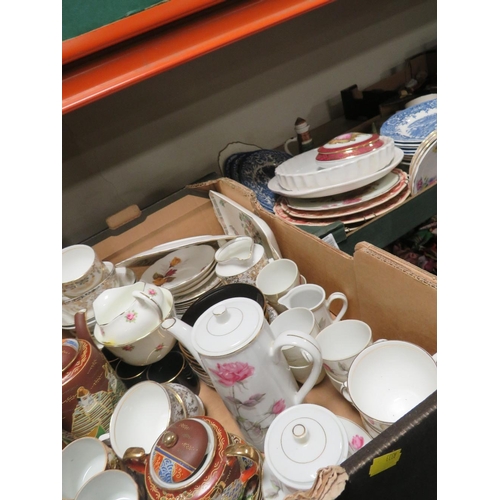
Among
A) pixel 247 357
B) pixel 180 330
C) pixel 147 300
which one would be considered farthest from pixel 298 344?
pixel 147 300

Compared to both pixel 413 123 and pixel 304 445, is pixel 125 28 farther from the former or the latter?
pixel 413 123

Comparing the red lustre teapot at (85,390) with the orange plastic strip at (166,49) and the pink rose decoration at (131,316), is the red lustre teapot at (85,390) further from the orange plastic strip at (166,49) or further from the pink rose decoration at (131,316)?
the orange plastic strip at (166,49)

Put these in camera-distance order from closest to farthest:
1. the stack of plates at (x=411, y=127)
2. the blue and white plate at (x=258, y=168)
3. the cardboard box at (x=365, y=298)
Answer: the cardboard box at (x=365, y=298)
the stack of plates at (x=411, y=127)
the blue and white plate at (x=258, y=168)

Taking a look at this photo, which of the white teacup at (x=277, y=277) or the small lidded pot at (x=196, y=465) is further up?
the small lidded pot at (x=196, y=465)

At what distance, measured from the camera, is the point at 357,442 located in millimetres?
523

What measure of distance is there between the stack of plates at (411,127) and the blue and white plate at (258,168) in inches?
11.5

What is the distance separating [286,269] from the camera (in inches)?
30.6

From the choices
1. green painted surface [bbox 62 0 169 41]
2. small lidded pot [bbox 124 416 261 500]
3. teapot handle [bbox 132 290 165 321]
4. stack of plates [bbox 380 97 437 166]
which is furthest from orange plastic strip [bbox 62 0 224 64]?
stack of plates [bbox 380 97 437 166]

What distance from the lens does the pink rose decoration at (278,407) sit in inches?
21.0

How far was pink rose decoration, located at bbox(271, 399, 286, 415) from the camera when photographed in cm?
53

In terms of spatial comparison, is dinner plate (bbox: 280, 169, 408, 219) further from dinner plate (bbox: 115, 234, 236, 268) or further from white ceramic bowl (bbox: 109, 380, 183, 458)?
white ceramic bowl (bbox: 109, 380, 183, 458)

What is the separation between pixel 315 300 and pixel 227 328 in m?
0.28

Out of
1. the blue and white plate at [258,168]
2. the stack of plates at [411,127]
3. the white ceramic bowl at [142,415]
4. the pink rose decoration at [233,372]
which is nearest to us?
the pink rose decoration at [233,372]

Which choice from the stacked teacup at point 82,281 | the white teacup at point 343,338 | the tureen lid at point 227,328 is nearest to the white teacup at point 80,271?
the stacked teacup at point 82,281
